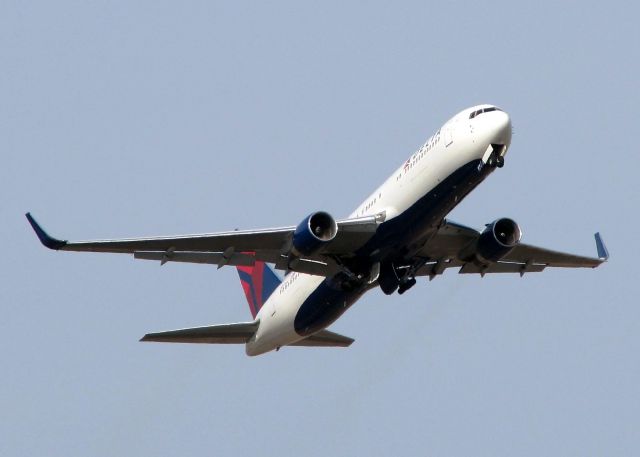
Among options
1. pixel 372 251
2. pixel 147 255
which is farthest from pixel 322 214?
pixel 147 255

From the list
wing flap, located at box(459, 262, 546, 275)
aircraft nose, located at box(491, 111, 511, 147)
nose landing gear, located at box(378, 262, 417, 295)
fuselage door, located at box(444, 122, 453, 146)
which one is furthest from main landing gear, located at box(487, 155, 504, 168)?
wing flap, located at box(459, 262, 546, 275)

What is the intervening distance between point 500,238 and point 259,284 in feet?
40.2

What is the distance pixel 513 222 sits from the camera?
164ft

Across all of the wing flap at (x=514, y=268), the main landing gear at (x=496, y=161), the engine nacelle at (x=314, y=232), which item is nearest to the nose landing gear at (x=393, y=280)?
the engine nacelle at (x=314, y=232)

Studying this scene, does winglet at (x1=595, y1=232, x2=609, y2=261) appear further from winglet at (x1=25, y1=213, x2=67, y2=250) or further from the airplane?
winglet at (x1=25, y1=213, x2=67, y2=250)

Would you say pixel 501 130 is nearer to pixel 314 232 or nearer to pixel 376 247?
pixel 376 247

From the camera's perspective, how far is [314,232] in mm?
46688

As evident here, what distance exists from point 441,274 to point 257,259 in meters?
7.55

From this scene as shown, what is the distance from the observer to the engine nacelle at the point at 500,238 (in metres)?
49.8

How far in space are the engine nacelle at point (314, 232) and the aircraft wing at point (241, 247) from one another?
669 millimetres

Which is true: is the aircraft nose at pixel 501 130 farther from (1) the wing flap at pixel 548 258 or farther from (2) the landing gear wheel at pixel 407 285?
(1) the wing flap at pixel 548 258

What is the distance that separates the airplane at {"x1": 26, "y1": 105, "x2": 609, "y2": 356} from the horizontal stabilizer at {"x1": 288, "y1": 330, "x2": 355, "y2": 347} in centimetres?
12

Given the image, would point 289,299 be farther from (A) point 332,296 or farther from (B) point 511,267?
(B) point 511,267

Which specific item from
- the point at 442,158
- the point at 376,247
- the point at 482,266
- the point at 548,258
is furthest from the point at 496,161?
the point at 548,258
